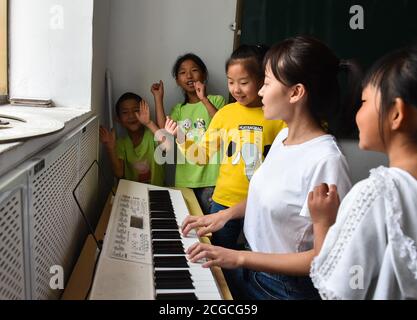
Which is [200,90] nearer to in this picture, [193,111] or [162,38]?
[193,111]

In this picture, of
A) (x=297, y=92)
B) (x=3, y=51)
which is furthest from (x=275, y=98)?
(x=3, y=51)

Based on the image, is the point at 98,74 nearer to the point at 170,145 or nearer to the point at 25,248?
the point at 170,145

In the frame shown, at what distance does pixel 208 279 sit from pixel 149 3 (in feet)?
5.55

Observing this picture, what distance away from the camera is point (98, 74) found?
186cm

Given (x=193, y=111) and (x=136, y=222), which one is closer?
(x=136, y=222)

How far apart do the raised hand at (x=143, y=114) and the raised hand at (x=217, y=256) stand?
1148 millimetres

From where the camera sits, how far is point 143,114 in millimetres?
2043

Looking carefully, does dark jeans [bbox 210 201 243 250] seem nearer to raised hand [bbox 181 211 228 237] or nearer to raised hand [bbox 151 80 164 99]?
raised hand [bbox 181 211 228 237]

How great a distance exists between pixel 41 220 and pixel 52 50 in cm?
103

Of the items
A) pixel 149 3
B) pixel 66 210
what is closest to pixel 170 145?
pixel 149 3

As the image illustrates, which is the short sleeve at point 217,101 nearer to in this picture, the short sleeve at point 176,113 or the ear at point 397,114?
the short sleeve at point 176,113

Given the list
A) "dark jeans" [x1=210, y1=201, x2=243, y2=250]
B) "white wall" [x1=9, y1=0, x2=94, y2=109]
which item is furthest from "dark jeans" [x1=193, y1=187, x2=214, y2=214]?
"white wall" [x1=9, y1=0, x2=94, y2=109]

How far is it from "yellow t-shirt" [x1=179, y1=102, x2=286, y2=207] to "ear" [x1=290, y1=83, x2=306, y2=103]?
0.63 m

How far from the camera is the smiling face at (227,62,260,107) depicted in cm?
164
